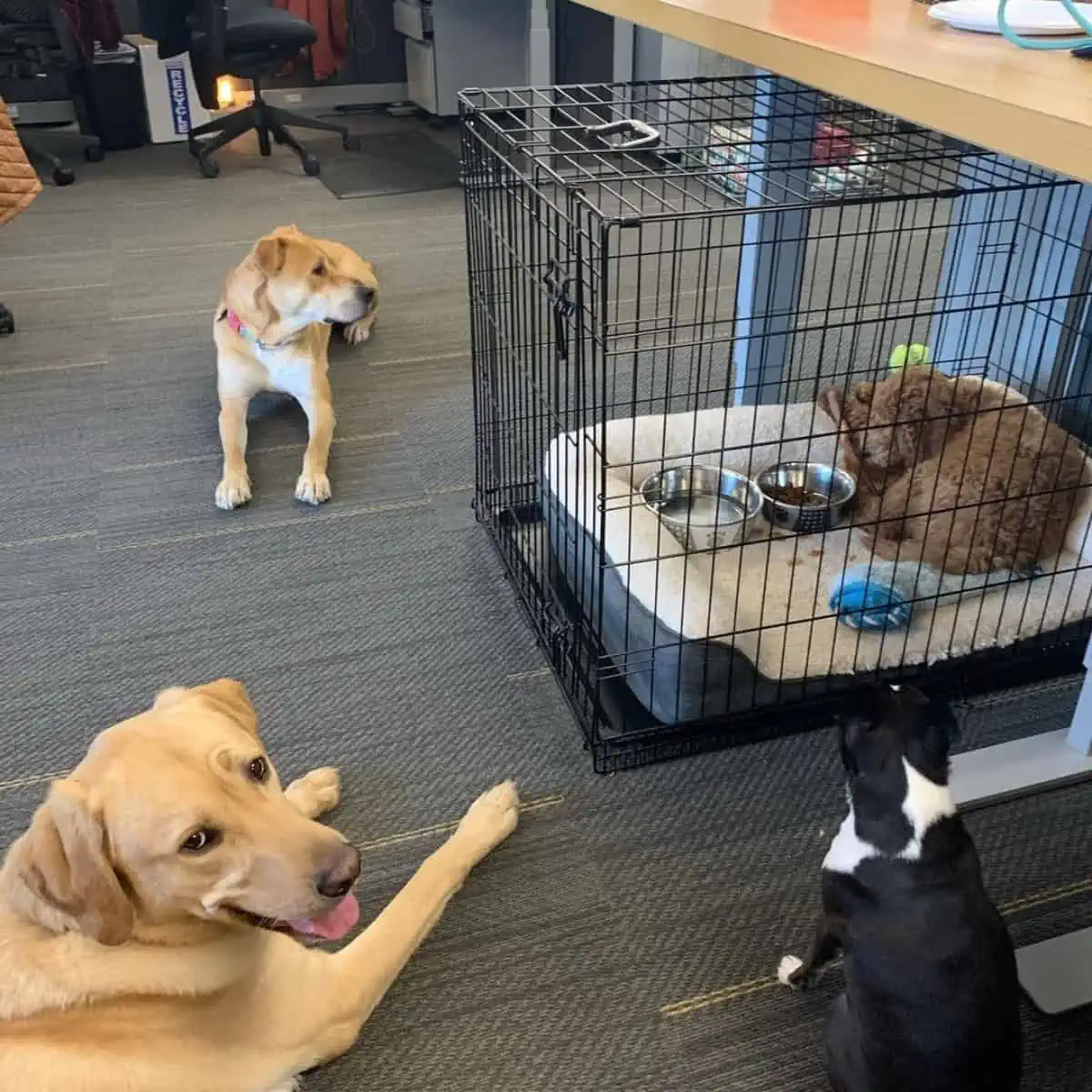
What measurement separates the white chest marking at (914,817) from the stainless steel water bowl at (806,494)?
99cm

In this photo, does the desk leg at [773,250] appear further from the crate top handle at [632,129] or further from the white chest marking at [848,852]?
the white chest marking at [848,852]

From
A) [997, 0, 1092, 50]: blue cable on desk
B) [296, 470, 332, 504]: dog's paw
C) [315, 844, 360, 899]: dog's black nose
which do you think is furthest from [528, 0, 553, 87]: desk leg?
[315, 844, 360, 899]: dog's black nose

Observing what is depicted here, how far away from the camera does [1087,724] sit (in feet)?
6.16

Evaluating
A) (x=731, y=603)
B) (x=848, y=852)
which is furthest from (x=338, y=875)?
(x=731, y=603)

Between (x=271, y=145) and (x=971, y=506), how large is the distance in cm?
498

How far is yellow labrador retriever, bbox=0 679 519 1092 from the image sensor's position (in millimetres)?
1159

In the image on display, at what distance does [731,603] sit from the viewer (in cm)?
207

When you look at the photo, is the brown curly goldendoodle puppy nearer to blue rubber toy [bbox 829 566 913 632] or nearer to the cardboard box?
blue rubber toy [bbox 829 566 913 632]

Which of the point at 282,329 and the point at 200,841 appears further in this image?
the point at 282,329

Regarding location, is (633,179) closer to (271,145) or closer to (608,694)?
(608,694)

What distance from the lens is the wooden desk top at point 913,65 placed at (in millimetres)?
1065

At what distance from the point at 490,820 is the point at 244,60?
4635 millimetres

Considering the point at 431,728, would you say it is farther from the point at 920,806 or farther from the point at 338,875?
the point at 920,806

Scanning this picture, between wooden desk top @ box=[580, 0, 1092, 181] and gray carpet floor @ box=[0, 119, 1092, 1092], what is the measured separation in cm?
116
